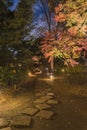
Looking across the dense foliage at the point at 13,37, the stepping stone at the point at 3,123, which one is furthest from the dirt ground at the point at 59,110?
the dense foliage at the point at 13,37

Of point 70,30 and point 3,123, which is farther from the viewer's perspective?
point 3,123

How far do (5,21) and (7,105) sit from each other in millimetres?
6529

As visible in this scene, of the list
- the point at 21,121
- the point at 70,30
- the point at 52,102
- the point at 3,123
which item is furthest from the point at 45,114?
the point at 70,30

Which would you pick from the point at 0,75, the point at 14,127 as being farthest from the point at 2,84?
the point at 14,127

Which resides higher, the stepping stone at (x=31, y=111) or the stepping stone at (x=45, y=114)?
the stepping stone at (x=31, y=111)

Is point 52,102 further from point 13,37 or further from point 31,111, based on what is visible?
point 13,37

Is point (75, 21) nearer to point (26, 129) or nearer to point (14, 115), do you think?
point (26, 129)

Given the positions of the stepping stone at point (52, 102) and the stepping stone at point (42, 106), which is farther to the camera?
the stepping stone at point (52, 102)

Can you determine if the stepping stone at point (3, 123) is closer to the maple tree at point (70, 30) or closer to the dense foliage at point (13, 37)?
the maple tree at point (70, 30)

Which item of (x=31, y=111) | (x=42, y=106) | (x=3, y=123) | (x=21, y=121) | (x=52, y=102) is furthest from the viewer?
(x=52, y=102)

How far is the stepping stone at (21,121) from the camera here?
8539 millimetres

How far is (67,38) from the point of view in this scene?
7.18 meters

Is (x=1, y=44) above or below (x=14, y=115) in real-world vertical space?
above

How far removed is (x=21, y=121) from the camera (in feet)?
29.1
